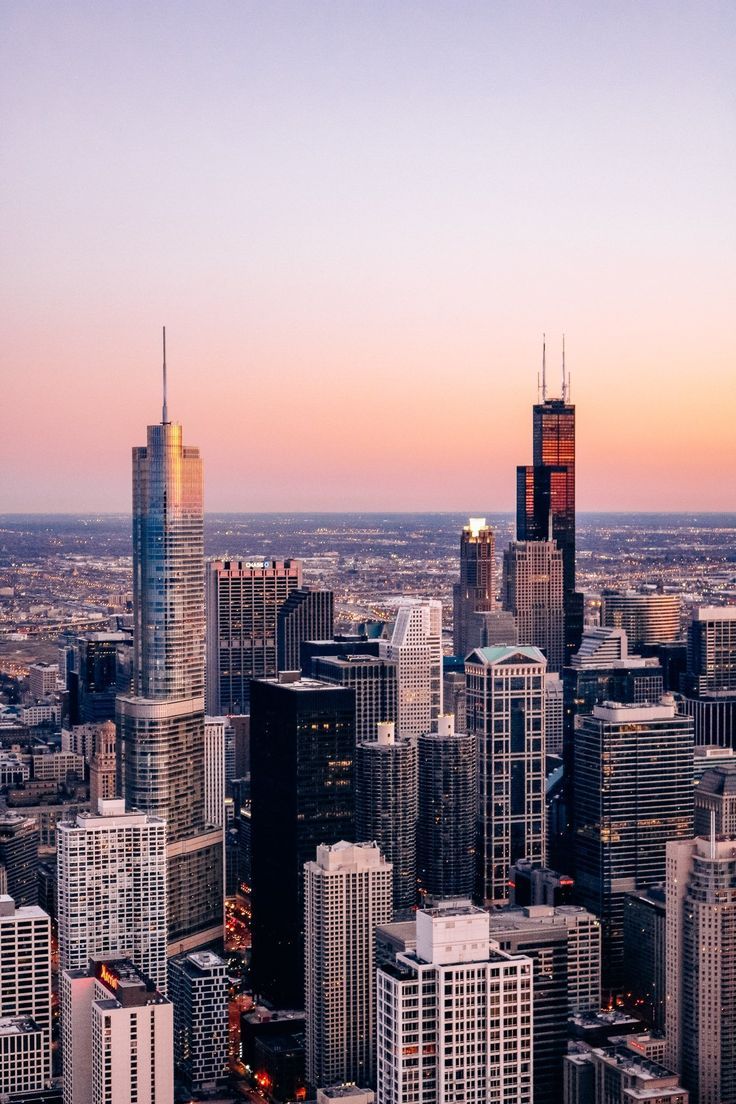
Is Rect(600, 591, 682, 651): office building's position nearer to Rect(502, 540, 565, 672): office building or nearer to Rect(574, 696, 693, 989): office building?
Rect(502, 540, 565, 672): office building

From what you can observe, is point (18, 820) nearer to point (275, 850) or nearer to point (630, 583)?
point (275, 850)

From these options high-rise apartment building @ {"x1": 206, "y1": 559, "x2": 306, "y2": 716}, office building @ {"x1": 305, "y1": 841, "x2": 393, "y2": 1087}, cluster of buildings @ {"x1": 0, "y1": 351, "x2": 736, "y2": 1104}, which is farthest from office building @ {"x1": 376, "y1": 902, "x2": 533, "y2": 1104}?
high-rise apartment building @ {"x1": 206, "y1": 559, "x2": 306, "y2": 716}

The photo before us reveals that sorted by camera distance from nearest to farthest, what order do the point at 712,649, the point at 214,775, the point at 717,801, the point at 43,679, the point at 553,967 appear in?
the point at 553,967, the point at 717,801, the point at 214,775, the point at 43,679, the point at 712,649

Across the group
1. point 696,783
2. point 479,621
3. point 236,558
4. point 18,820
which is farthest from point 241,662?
point 696,783

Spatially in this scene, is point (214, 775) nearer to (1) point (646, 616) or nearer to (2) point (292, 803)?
(2) point (292, 803)

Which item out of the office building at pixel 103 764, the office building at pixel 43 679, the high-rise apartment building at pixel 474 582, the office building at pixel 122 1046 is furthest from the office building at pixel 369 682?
the office building at pixel 122 1046

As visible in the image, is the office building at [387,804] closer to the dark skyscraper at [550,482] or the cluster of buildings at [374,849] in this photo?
the cluster of buildings at [374,849]

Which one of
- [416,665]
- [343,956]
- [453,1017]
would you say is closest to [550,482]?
[416,665]
